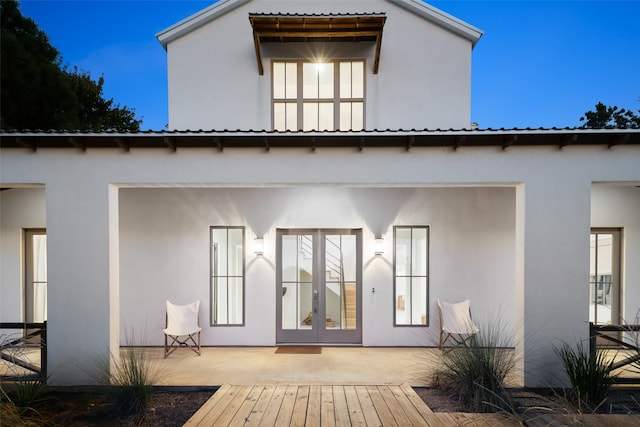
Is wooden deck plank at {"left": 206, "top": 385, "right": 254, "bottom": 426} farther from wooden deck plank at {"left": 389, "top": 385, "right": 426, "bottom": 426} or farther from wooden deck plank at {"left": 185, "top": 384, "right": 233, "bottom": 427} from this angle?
wooden deck plank at {"left": 389, "top": 385, "right": 426, "bottom": 426}

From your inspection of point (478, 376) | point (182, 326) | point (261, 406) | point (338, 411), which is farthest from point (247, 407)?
point (182, 326)

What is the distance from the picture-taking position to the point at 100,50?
54.8 metres

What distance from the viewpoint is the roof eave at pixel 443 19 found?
25.9ft

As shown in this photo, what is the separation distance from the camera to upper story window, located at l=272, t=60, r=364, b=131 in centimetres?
792

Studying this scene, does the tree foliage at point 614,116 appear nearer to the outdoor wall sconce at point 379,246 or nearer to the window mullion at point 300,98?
the outdoor wall sconce at point 379,246

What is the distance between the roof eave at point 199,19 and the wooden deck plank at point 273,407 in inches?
289

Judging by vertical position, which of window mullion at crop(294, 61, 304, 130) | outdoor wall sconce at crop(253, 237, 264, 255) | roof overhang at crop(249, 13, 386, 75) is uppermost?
roof overhang at crop(249, 13, 386, 75)

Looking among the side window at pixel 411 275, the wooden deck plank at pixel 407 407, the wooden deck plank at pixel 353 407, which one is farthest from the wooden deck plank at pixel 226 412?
the side window at pixel 411 275

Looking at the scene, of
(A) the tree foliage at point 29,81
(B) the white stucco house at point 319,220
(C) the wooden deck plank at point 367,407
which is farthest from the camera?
(A) the tree foliage at point 29,81

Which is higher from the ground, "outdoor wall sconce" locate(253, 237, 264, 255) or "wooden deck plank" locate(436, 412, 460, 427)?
"outdoor wall sconce" locate(253, 237, 264, 255)

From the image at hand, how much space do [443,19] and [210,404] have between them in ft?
27.1

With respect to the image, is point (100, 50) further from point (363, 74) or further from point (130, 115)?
point (363, 74)

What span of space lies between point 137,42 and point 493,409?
6644cm

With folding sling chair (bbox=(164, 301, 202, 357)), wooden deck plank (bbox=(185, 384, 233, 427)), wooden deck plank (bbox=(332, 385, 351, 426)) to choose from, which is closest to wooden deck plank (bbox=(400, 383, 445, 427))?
wooden deck plank (bbox=(332, 385, 351, 426))
